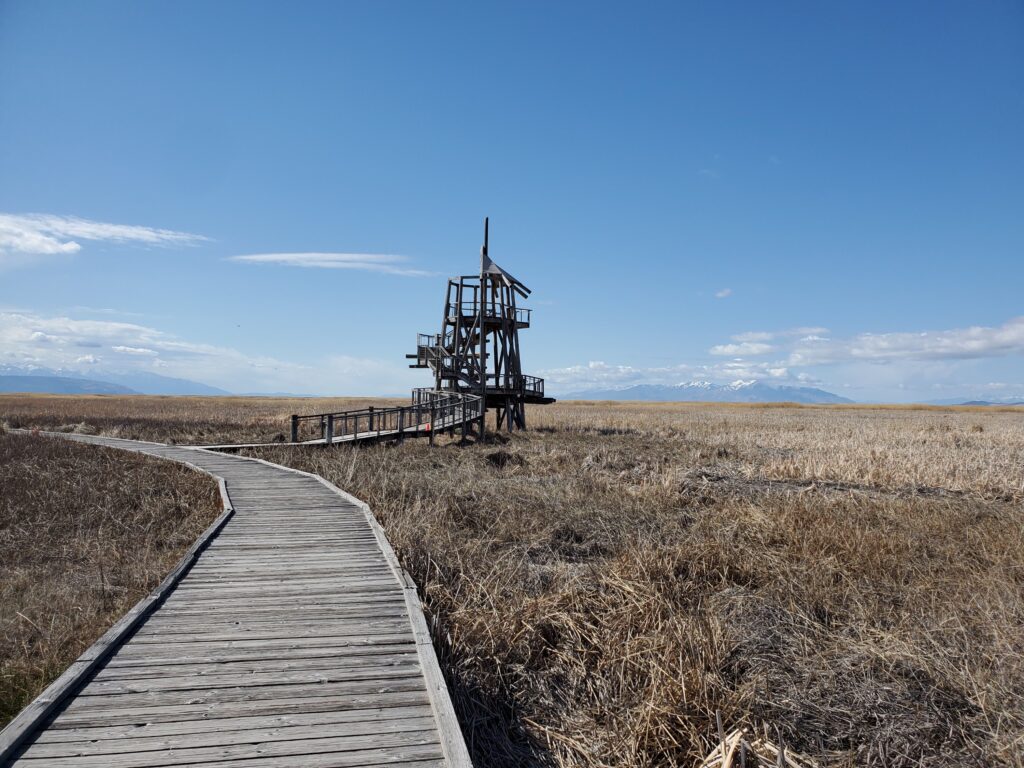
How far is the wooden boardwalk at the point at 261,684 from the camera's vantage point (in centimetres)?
398

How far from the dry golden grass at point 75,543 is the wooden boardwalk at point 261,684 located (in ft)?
3.42

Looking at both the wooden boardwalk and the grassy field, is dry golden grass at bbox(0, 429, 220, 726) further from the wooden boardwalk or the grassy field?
the grassy field

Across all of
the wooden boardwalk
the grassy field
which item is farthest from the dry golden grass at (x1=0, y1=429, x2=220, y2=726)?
the grassy field

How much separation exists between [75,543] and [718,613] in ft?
30.2

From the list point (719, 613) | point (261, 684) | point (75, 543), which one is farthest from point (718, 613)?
point (75, 543)

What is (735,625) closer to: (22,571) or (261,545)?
(261,545)

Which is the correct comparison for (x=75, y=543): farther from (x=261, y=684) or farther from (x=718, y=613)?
(x=718, y=613)

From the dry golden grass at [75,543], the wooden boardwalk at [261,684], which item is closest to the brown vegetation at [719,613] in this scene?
the wooden boardwalk at [261,684]

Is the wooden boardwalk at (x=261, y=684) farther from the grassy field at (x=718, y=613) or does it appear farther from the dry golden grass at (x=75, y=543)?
the dry golden grass at (x=75, y=543)

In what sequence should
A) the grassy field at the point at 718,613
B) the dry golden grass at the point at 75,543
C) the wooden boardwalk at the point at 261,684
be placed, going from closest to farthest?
the wooden boardwalk at the point at 261,684 → the grassy field at the point at 718,613 → the dry golden grass at the point at 75,543

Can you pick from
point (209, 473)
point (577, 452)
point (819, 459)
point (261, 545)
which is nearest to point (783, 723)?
point (261, 545)

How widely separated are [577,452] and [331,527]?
484 inches

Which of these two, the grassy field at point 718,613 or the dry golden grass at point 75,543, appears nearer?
the grassy field at point 718,613

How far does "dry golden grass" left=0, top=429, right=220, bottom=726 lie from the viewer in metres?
6.43
